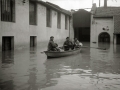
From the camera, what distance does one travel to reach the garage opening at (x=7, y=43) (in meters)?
15.9

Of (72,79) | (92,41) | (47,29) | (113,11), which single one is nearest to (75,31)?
(92,41)

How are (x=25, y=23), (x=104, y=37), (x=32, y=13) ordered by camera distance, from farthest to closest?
(x=104, y=37) < (x=32, y=13) < (x=25, y=23)

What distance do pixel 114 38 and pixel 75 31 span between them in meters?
10.8

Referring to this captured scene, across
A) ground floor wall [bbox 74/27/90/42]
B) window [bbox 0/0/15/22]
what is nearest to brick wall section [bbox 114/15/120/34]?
ground floor wall [bbox 74/27/90/42]

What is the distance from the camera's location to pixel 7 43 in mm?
16406

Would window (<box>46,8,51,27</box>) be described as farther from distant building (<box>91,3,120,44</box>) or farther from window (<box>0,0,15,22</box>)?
distant building (<box>91,3,120,44</box>)

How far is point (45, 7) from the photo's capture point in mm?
23562

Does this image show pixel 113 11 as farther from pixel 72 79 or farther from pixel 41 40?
pixel 72 79

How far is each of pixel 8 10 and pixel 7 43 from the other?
3.08 metres

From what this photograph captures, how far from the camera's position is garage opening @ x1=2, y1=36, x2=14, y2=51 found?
52.3 ft

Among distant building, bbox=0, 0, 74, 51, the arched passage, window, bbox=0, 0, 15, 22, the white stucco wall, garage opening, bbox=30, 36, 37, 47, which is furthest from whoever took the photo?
the arched passage

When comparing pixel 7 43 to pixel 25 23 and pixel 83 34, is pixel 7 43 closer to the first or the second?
pixel 25 23

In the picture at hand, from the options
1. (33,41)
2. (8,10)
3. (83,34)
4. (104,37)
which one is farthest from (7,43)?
(83,34)

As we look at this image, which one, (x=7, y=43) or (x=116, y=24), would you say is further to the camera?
(x=116, y=24)
